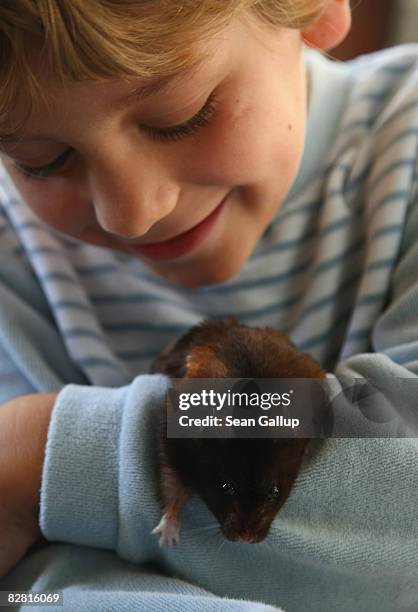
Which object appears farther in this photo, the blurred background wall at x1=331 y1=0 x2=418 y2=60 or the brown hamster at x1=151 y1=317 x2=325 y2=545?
the blurred background wall at x1=331 y1=0 x2=418 y2=60

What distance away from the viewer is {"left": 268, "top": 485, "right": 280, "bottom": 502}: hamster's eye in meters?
0.42

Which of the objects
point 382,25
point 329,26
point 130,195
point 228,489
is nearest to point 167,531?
point 228,489

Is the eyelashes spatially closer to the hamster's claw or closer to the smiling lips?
the smiling lips

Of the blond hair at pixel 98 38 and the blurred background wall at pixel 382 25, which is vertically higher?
the blond hair at pixel 98 38

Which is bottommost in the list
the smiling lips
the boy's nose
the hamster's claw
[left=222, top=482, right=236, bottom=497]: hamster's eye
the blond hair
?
the hamster's claw

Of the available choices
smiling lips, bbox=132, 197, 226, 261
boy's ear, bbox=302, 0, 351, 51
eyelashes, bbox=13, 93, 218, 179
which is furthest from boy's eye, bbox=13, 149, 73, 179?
boy's ear, bbox=302, 0, 351, 51

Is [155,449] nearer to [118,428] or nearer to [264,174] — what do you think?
[118,428]

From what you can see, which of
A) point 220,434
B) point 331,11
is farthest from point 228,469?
point 331,11

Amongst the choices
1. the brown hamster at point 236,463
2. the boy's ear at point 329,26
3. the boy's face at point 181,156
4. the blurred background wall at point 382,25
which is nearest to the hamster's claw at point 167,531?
the brown hamster at point 236,463

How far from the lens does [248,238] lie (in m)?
0.61

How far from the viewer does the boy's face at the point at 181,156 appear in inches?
17.7

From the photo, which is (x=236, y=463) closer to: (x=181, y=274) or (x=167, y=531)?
(x=167, y=531)

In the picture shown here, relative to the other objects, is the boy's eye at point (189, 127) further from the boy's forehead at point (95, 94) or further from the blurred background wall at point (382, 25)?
the blurred background wall at point (382, 25)

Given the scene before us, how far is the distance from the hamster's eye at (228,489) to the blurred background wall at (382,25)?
2.66 feet
